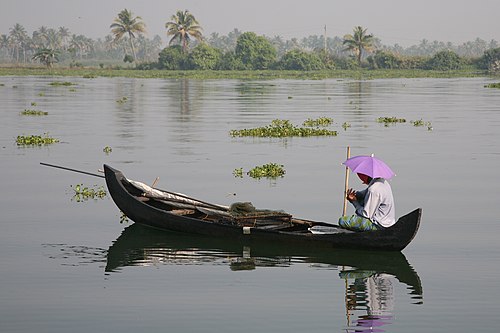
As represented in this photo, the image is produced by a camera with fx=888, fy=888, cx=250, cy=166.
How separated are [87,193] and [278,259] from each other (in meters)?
6.82

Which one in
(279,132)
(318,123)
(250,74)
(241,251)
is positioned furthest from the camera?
(250,74)

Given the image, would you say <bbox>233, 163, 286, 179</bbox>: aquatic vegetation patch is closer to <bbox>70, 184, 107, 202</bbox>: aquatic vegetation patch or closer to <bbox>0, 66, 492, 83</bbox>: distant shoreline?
<bbox>70, 184, 107, 202</bbox>: aquatic vegetation patch

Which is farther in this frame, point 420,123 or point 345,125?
point 420,123

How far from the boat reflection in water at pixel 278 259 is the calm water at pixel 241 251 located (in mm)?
30

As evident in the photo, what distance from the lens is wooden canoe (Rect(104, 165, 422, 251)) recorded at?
13016 millimetres

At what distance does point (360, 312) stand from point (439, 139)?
19979mm

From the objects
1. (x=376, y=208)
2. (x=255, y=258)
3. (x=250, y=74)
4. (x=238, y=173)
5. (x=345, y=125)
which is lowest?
(x=255, y=258)

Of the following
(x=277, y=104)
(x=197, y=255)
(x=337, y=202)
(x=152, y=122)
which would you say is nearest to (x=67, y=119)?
(x=152, y=122)

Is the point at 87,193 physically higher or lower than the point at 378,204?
lower

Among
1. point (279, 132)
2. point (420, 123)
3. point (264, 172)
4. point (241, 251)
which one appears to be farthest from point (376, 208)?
point (420, 123)

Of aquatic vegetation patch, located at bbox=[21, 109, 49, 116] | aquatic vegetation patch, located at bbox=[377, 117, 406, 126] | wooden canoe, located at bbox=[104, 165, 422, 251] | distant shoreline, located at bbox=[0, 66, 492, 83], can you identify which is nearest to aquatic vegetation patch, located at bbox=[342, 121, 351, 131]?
aquatic vegetation patch, located at bbox=[377, 117, 406, 126]

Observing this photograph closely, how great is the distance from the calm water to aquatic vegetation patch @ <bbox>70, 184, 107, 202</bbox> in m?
0.21

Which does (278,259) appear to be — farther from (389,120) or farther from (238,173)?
(389,120)

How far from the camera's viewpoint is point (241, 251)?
45.3 feet
